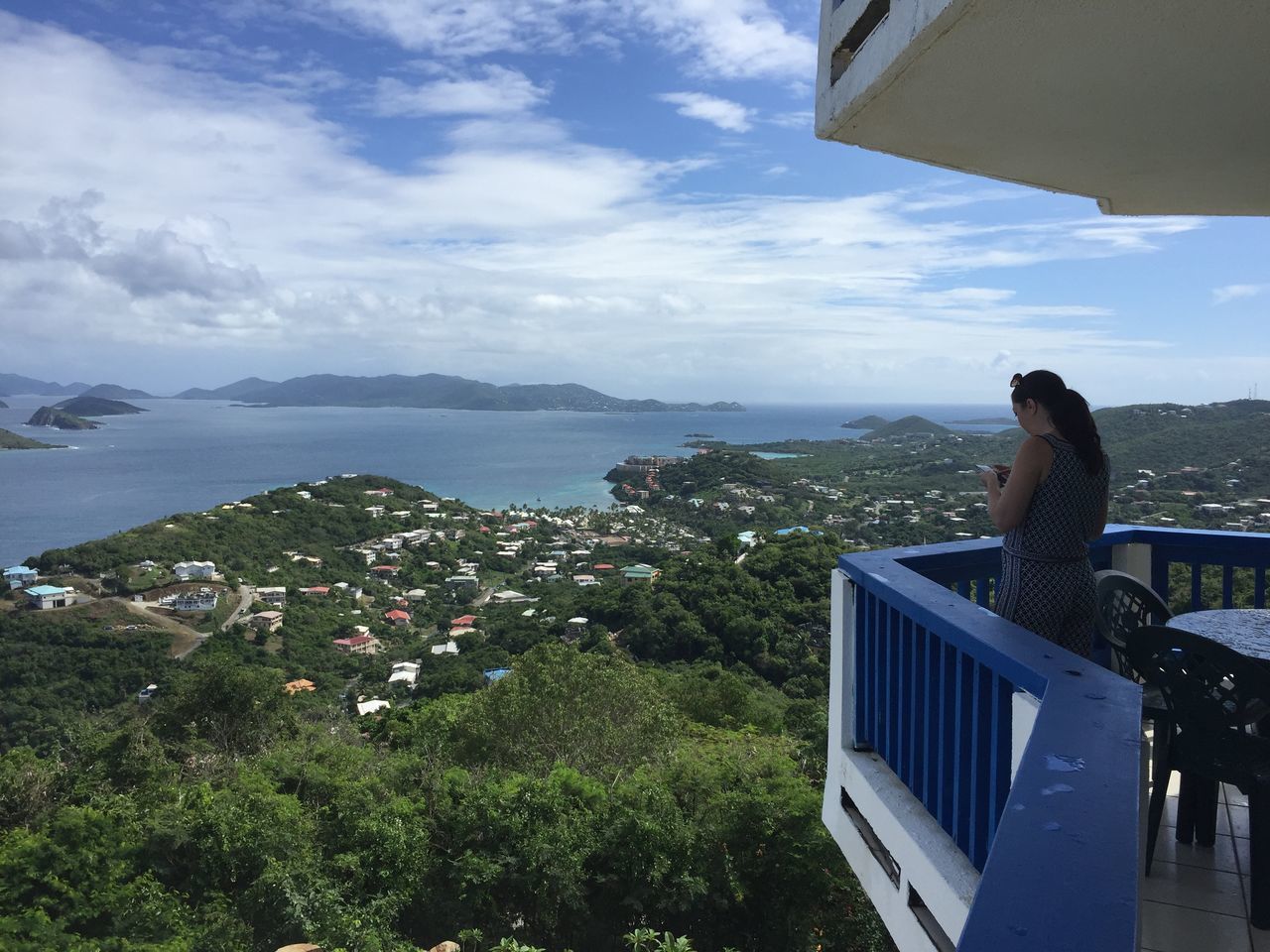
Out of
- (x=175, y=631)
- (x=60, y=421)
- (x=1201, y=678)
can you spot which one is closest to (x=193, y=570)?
(x=175, y=631)

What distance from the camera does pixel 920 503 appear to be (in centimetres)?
3706

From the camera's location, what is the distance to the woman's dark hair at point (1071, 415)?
8.42ft

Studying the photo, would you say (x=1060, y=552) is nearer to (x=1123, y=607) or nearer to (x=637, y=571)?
(x=1123, y=607)

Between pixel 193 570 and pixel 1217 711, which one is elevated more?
pixel 1217 711

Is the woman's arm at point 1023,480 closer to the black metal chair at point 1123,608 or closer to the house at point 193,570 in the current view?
the black metal chair at point 1123,608

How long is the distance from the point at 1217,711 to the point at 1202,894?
1.86 ft

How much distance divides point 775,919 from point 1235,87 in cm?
693

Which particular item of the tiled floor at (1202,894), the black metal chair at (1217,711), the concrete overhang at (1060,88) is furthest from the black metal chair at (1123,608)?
the concrete overhang at (1060,88)

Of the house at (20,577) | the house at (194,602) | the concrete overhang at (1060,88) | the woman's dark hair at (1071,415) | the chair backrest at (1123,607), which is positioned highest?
the concrete overhang at (1060,88)

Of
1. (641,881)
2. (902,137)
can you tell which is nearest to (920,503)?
(641,881)

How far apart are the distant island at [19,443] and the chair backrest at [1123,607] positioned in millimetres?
130720

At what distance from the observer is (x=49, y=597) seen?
33.2 m

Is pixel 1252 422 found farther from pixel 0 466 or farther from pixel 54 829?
Result: pixel 0 466

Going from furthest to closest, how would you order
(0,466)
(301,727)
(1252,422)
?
(0,466) < (1252,422) < (301,727)
